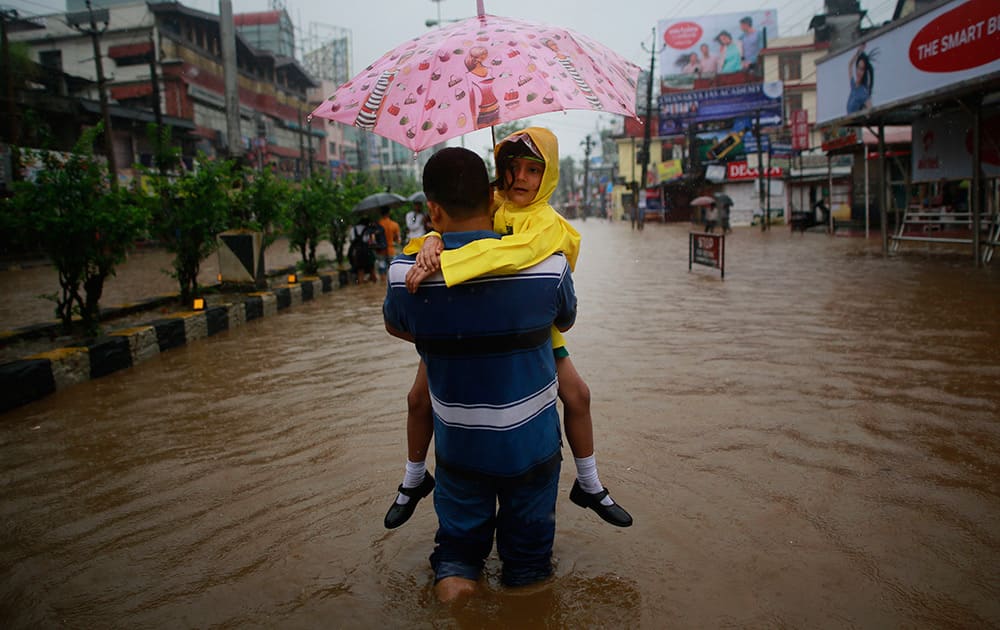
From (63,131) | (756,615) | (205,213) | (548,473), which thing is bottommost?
(756,615)

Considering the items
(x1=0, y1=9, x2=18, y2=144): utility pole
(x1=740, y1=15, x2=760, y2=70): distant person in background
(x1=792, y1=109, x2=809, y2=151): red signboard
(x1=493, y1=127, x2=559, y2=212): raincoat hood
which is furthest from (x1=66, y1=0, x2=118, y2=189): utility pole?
(x1=740, y1=15, x2=760, y2=70): distant person in background

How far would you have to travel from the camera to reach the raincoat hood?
231cm

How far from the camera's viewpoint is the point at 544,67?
2580mm

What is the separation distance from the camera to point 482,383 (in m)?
2.09

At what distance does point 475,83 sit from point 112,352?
504 cm

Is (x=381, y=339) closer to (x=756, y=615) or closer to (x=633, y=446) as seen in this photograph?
(x=633, y=446)

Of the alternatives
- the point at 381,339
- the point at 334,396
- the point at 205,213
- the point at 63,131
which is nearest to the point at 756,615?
the point at 334,396

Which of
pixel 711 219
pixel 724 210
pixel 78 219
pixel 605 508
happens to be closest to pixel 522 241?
pixel 605 508

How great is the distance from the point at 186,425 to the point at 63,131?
94.8 ft

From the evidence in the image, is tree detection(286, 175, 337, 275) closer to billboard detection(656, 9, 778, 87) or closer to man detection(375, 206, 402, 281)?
man detection(375, 206, 402, 281)

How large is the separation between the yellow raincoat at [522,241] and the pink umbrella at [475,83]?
0.21 metres

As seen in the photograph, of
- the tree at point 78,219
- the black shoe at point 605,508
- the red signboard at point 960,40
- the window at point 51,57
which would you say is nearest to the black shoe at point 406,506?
the black shoe at point 605,508

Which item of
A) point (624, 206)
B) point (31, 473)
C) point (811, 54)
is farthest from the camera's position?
point (624, 206)

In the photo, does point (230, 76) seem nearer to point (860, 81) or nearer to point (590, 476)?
point (860, 81)
